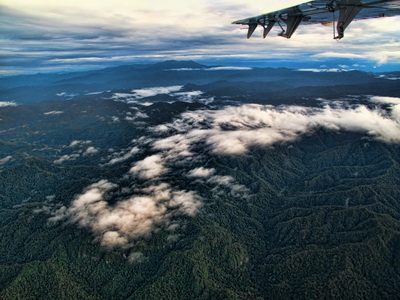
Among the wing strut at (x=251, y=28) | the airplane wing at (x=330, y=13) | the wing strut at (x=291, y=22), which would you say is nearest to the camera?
the airplane wing at (x=330, y=13)

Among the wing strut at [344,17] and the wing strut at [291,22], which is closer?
the wing strut at [344,17]

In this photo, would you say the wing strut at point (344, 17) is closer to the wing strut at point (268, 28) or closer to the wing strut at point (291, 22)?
the wing strut at point (291, 22)

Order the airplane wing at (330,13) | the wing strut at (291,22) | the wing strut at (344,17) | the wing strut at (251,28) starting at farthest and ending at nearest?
the wing strut at (251,28) < the wing strut at (291,22) < the wing strut at (344,17) < the airplane wing at (330,13)

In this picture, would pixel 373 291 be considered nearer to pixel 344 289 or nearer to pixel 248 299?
pixel 344 289

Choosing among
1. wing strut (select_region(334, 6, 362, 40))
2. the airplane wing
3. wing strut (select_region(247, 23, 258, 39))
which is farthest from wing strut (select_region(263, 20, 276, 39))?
wing strut (select_region(334, 6, 362, 40))

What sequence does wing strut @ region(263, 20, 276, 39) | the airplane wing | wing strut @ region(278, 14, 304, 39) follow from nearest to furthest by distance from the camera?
the airplane wing, wing strut @ region(278, 14, 304, 39), wing strut @ region(263, 20, 276, 39)

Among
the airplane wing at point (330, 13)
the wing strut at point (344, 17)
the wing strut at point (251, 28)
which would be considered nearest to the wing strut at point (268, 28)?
the airplane wing at point (330, 13)

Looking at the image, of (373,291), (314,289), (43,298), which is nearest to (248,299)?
(314,289)

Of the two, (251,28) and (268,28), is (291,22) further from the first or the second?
(251,28)

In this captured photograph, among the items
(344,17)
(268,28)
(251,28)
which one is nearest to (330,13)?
(344,17)

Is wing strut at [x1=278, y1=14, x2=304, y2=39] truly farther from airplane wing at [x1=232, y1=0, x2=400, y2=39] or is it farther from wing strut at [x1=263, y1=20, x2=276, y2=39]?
wing strut at [x1=263, y1=20, x2=276, y2=39]
